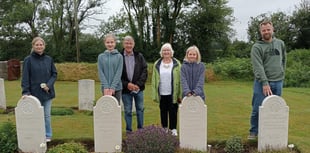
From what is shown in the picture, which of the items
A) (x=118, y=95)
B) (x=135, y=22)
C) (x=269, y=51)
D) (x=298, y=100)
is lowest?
(x=298, y=100)

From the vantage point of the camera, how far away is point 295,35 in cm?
3247

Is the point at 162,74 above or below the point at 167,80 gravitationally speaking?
above

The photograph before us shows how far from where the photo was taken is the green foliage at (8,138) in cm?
621

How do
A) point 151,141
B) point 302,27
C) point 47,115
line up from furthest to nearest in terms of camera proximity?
point 302,27, point 47,115, point 151,141

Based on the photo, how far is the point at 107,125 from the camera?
6047mm

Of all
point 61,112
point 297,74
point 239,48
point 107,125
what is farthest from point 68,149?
point 239,48

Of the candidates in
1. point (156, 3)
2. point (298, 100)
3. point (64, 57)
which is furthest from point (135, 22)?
point (298, 100)

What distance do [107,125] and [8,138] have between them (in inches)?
72.0

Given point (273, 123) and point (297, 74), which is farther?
point (297, 74)

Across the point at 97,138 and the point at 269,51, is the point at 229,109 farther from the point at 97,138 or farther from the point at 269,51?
the point at 97,138

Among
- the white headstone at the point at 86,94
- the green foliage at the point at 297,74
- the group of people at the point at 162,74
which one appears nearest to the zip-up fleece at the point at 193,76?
the group of people at the point at 162,74

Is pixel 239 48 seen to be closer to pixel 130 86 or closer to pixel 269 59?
pixel 269 59

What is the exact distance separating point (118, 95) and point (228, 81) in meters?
17.2

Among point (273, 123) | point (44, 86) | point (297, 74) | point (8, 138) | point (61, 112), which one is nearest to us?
point (273, 123)
